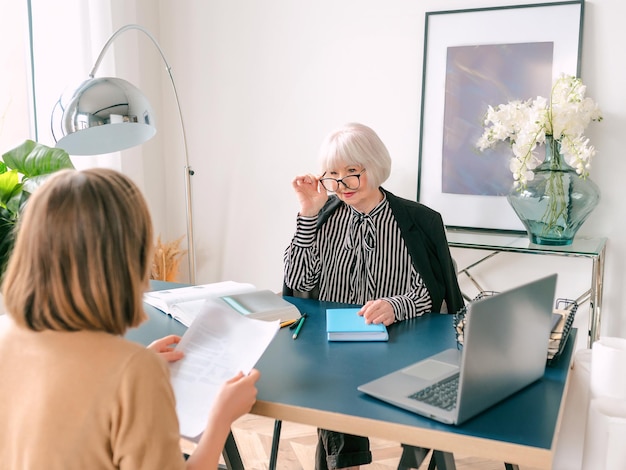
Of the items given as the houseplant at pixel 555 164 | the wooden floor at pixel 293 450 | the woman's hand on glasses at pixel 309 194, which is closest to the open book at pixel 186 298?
the woman's hand on glasses at pixel 309 194

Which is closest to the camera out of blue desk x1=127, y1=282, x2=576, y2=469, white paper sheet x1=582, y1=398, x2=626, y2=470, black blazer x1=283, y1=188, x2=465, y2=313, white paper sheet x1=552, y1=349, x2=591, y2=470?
blue desk x1=127, y1=282, x2=576, y2=469

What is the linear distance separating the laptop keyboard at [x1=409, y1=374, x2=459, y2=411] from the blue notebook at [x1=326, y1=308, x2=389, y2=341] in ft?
0.97

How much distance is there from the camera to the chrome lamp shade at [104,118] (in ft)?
5.87

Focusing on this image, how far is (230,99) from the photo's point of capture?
134 inches

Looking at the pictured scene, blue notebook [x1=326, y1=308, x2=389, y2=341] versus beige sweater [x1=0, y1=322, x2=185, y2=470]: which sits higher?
beige sweater [x1=0, y1=322, x2=185, y2=470]

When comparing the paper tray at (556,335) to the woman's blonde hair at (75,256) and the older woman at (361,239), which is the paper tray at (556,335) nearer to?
the older woman at (361,239)

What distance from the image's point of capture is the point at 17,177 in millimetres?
2305

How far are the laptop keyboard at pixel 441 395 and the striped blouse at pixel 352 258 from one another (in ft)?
2.82

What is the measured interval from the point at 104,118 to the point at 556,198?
1.73 m

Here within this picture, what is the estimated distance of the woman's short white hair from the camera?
6.82 ft

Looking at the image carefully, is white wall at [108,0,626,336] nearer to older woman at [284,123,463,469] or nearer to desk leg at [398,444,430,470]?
older woman at [284,123,463,469]

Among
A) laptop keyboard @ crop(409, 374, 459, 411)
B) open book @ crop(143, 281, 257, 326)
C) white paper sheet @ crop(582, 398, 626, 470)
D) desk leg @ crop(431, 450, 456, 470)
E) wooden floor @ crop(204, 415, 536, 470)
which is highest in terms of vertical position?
open book @ crop(143, 281, 257, 326)

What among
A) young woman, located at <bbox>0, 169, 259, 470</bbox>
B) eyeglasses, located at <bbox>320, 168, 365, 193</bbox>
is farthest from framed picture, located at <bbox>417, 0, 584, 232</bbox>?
young woman, located at <bbox>0, 169, 259, 470</bbox>

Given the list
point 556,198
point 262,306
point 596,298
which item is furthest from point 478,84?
point 262,306
